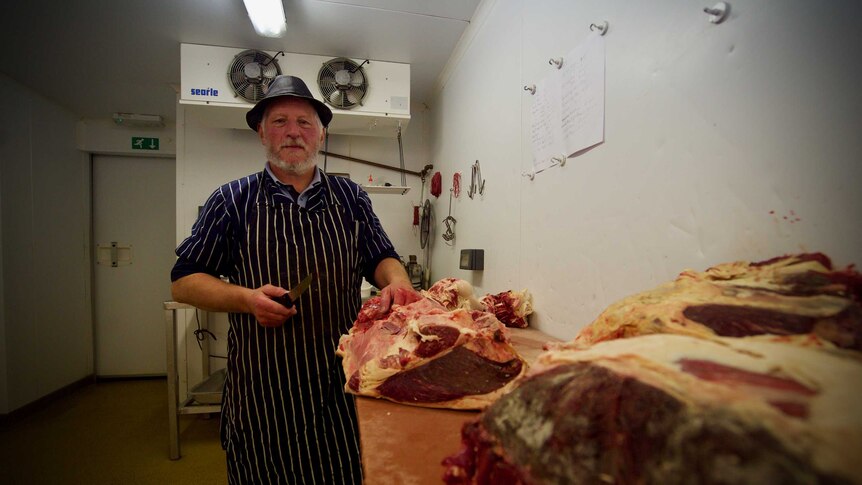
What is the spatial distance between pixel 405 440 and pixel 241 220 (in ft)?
4.21

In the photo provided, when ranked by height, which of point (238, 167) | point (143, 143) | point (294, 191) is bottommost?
point (294, 191)

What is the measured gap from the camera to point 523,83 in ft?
6.96

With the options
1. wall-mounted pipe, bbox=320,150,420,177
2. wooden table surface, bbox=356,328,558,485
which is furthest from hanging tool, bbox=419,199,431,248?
wooden table surface, bbox=356,328,558,485

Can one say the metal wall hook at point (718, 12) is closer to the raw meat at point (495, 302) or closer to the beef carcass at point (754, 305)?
the beef carcass at point (754, 305)

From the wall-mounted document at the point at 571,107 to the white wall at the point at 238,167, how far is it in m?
2.66

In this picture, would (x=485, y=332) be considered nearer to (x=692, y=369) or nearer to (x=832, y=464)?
(x=692, y=369)

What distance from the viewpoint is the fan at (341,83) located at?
3.36 metres

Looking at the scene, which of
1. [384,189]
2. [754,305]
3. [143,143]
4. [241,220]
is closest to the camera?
[754,305]

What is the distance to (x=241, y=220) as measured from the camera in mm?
1698

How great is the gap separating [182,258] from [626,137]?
6.00 ft

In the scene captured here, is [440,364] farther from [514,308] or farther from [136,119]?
[136,119]

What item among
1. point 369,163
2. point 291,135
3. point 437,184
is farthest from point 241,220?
point 369,163

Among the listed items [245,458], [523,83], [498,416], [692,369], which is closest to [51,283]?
[245,458]

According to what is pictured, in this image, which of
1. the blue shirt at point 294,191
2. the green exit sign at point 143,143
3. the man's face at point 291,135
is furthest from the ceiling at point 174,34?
the blue shirt at point 294,191
